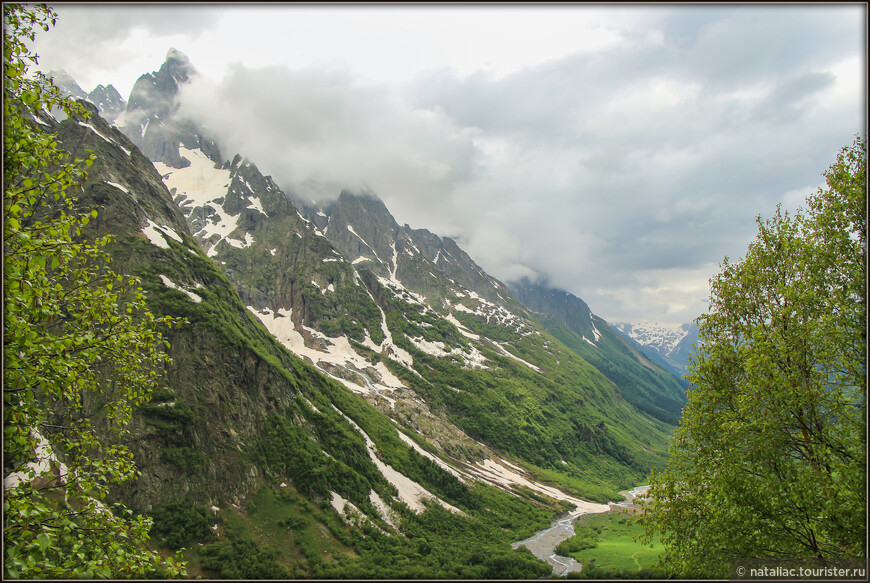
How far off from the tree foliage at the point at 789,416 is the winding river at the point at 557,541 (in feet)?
191

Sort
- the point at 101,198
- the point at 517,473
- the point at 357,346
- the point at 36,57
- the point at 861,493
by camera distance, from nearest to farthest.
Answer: the point at 36,57
the point at 861,493
the point at 101,198
the point at 517,473
the point at 357,346

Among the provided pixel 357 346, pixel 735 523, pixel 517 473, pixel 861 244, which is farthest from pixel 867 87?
pixel 357 346

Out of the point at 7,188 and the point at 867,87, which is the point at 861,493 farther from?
the point at 7,188

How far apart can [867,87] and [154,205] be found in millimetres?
131774

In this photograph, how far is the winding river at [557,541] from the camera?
78938mm

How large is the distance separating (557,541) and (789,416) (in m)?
102

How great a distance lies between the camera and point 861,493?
39.0 feet

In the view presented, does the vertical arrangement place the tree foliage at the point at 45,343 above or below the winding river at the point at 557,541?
above

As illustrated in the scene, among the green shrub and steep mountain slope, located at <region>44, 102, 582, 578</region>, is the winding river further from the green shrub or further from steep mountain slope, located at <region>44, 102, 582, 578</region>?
the green shrub

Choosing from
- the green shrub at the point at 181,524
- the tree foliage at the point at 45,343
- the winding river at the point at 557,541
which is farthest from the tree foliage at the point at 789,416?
the green shrub at the point at 181,524

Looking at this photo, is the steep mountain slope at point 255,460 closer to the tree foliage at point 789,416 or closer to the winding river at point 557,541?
the winding river at point 557,541

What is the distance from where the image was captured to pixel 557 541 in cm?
9794

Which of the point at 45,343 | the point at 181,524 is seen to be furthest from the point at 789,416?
the point at 181,524

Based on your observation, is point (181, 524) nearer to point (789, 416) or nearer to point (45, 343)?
point (45, 343)
